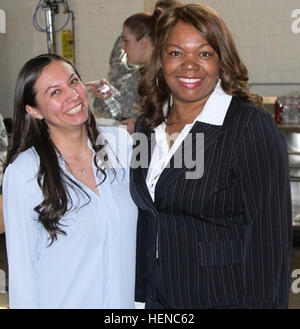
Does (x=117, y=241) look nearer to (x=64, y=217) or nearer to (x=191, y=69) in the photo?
(x=64, y=217)

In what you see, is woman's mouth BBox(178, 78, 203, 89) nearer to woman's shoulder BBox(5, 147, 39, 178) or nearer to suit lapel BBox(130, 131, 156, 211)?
suit lapel BBox(130, 131, 156, 211)

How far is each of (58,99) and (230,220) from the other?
580mm

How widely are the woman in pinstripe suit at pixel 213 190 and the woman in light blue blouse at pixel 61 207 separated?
0.09 meters

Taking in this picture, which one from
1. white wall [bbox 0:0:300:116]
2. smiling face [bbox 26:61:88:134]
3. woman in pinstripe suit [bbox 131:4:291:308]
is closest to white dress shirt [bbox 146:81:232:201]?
woman in pinstripe suit [bbox 131:4:291:308]

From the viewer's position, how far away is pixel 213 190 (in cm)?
149

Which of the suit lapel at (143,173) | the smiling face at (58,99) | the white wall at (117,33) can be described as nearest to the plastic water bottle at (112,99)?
the suit lapel at (143,173)

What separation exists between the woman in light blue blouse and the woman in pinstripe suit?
9cm

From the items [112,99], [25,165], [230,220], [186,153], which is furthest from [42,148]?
[112,99]

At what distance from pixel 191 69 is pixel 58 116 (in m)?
0.39

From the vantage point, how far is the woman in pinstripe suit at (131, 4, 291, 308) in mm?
1478

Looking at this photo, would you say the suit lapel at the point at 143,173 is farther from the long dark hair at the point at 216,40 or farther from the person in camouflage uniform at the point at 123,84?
the person in camouflage uniform at the point at 123,84

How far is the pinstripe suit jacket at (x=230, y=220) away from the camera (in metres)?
1.47
